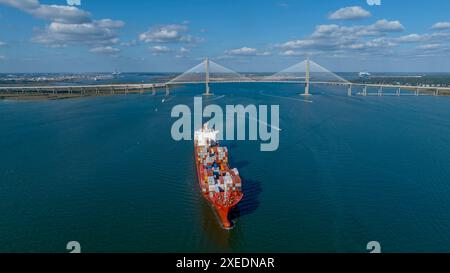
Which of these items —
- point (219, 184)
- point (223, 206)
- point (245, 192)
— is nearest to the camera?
point (223, 206)

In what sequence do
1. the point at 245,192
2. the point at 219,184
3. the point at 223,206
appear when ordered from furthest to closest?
the point at 245,192, the point at 219,184, the point at 223,206

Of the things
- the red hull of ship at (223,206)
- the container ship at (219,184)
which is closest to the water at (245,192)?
the red hull of ship at (223,206)

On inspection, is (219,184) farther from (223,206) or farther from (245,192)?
(245,192)

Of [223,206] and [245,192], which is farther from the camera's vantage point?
[245,192]

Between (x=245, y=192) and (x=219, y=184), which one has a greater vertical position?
(x=219, y=184)

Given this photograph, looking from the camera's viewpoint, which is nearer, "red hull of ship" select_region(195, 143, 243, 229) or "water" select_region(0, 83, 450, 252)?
"water" select_region(0, 83, 450, 252)

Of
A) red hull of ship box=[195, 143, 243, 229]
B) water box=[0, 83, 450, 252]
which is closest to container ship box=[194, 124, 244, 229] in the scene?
red hull of ship box=[195, 143, 243, 229]

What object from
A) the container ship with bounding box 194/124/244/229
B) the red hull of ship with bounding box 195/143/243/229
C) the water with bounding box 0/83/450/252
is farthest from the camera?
the container ship with bounding box 194/124/244/229

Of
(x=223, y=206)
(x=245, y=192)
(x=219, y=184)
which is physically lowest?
(x=245, y=192)

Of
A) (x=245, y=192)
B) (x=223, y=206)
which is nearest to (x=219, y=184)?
(x=223, y=206)

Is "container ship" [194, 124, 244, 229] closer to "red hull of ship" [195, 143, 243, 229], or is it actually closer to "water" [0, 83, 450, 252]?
"red hull of ship" [195, 143, 243, 229]
